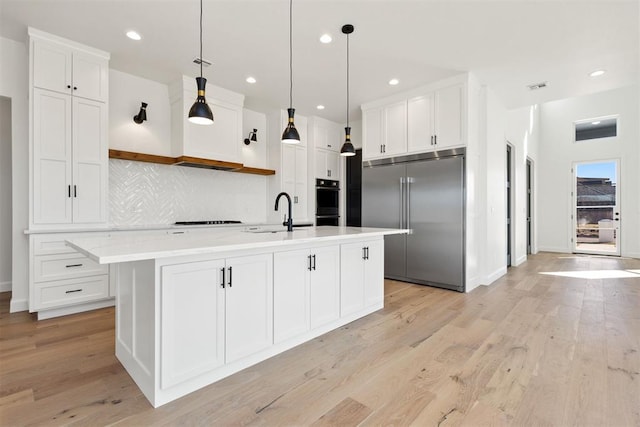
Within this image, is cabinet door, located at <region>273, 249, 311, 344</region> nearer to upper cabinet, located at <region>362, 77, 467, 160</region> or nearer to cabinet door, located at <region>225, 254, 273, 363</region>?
cabinet door, located at <region>225, 254, 273, 363</region>

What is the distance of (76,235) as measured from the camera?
3125 mm

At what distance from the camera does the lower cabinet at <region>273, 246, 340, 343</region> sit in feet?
7.23

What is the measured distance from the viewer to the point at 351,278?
2.82 m

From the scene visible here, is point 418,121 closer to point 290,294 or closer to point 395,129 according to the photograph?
point 395,129

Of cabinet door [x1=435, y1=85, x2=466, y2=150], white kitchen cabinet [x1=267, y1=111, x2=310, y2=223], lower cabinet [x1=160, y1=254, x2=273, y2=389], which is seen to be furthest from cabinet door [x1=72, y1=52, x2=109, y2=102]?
cabinet door [x1=435, y1=85, x2=466, y2=150]

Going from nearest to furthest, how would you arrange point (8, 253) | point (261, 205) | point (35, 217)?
point (35, 217) < point (8, 253) < point (261, 205)

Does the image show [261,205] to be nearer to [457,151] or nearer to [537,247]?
[457,151]

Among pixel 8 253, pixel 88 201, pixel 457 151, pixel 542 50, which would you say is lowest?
pixel 8 253

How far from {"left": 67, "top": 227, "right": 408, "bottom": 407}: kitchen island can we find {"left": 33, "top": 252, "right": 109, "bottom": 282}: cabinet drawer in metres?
1.51

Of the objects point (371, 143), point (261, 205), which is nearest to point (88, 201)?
point (261, 205)

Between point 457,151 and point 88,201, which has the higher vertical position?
point 457,151

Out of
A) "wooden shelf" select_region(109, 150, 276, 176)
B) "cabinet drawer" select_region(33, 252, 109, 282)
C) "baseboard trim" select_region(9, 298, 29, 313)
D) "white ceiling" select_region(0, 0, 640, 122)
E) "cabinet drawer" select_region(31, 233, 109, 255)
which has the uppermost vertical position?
"white ceiling" select_region(0, 0, 640, 122)

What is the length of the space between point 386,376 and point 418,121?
349 centimetres

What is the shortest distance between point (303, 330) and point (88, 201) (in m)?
2.68
